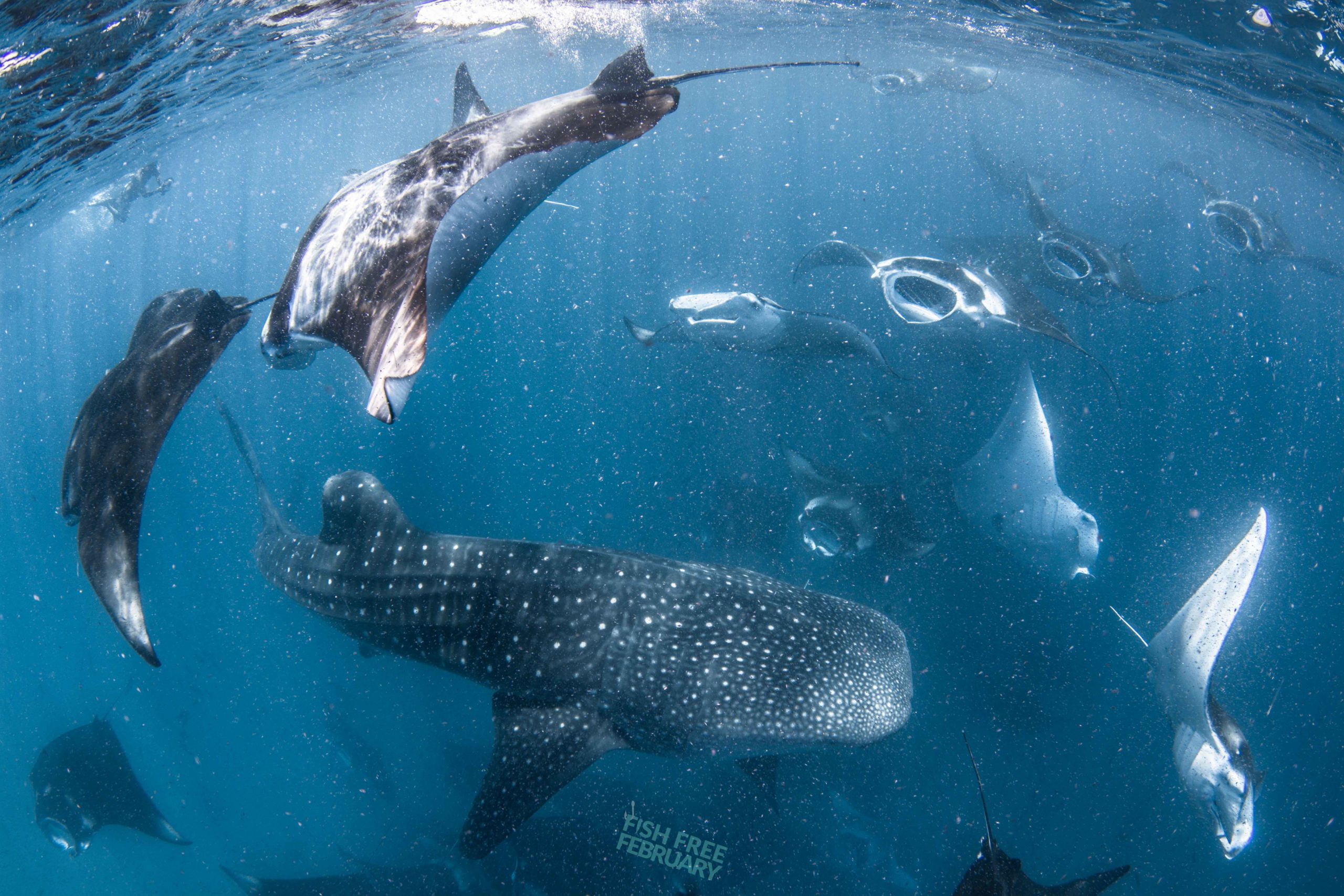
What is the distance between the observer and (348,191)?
4074 millimetres

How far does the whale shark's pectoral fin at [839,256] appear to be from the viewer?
8695 millimetres

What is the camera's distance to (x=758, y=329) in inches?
320

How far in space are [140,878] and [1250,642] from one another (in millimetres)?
30378

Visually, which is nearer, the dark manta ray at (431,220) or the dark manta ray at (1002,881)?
the dark manta ray at (431,220)

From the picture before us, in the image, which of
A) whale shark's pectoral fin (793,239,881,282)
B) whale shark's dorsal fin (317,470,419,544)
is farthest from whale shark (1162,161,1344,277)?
whale shark's dorsal fin (317,470,419,544)

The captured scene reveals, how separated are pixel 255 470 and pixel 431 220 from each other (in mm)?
6617

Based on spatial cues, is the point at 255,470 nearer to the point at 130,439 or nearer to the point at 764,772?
the point at 130,439

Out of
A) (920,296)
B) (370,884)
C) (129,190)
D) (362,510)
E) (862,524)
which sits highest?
(129,190)

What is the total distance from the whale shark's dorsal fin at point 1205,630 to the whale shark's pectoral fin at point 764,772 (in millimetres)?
3433

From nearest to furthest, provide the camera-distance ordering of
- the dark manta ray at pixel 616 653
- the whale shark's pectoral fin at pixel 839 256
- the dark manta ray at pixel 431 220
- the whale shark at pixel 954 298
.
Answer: the dark manta ray at pixel 431 220
the dark manta ray at pixel 616 653
the whale shark at pixel 954 298
the whale shark's pectoral fin at pixel 839 256

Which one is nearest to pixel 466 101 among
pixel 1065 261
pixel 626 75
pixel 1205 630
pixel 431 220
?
pixel 626 75

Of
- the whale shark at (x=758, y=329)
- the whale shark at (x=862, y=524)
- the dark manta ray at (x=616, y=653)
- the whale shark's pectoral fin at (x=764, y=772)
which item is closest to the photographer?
the dark manta ray at (x=616, y=653)

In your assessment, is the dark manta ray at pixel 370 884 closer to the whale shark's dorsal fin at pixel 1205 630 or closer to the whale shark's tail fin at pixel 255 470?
the whale shark's tail fin at pixel 255 470

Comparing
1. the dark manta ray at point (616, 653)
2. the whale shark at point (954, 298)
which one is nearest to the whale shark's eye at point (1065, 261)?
the whale shark at point (954, 298)
